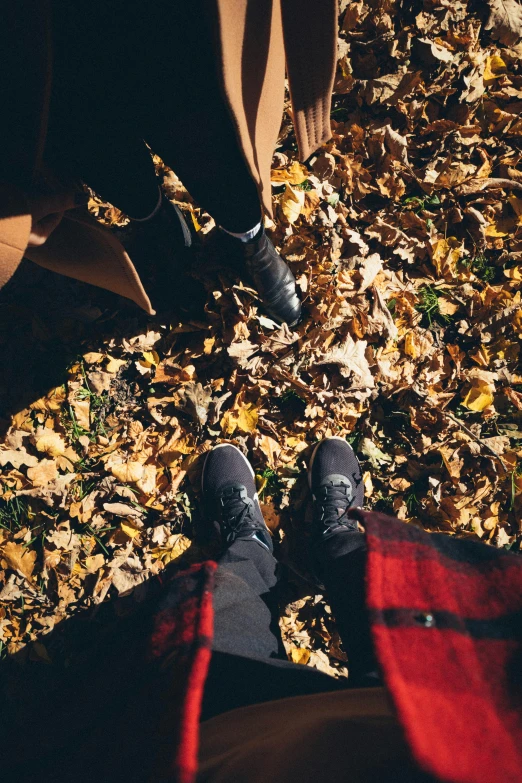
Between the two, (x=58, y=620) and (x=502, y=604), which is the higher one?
(x=502, y=604)

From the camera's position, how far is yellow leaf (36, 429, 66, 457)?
76.4 inches

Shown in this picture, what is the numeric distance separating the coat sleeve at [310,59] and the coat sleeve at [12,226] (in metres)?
0.80

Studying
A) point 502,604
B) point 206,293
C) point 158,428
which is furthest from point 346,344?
point 502,604

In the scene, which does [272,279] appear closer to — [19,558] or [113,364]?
[113,364]

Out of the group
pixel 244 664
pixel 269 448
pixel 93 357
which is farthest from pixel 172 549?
pixel 93 357

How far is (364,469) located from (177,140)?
5.46 ft

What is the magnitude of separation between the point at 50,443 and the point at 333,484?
53.8 inches

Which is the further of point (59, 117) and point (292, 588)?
point (292, 588)

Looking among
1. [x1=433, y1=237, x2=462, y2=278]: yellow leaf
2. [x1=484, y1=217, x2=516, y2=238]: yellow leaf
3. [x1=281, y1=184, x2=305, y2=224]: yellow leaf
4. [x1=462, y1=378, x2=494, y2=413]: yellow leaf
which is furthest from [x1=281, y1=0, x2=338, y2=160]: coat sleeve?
[x1=462, y1=378, x2=494, y2=413]: yellow leaf

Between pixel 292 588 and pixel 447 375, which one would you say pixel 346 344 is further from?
pixel 292 588

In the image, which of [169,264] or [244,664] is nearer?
Result: [244,664]

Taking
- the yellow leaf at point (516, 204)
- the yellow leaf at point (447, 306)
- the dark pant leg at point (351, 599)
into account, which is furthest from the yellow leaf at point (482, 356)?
the dark pant leg at point (351, 599)

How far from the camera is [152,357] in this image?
81.7 inches

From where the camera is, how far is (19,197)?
947mm
